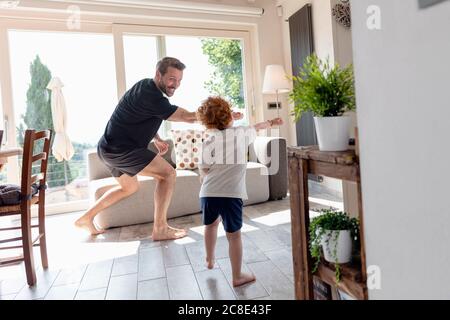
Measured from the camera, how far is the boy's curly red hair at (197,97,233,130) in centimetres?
152

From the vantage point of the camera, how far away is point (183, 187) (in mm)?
2877

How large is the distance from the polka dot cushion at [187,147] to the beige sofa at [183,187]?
10 centimetres

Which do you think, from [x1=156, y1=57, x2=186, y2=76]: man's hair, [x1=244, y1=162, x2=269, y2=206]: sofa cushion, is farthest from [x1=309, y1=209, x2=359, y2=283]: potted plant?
[x1=244, y1=162, x2=269, y2=206]: sofa cushion

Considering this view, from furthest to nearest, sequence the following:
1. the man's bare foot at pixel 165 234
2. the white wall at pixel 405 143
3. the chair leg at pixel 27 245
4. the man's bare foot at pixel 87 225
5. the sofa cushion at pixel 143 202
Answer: the sofa cushion at pixel 143 202 → the man's bare foot at pixel 87 225 → the man's bare foot at pixel 165 234 → the chair leg at pixel 27 245 → the white wall at pixel 405 143

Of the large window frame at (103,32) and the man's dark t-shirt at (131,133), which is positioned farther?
the large window frame at (103,32)

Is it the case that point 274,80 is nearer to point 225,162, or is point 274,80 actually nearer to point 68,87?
point 68,87

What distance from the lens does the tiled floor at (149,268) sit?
1.53 meters

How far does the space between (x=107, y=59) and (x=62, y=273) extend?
2.55 meters

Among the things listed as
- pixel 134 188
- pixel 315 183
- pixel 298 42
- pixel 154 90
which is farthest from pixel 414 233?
pixel 298 42

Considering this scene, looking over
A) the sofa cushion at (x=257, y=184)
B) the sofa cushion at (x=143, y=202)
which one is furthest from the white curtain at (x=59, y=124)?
the sofa cushion at (x=257, y=184)

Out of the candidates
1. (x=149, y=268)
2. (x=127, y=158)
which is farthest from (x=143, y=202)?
(x=149, y=268)

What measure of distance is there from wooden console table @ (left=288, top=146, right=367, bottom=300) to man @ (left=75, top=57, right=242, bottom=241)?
3.75 feet

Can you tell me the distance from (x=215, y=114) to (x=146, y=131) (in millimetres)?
865

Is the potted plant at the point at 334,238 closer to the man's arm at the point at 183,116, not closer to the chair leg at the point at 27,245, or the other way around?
the man's arm at the point at 183,116
